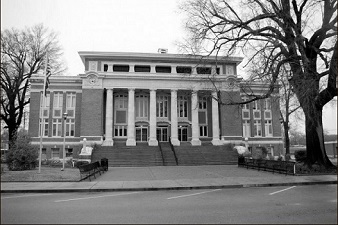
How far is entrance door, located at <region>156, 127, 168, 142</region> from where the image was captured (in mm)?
45531

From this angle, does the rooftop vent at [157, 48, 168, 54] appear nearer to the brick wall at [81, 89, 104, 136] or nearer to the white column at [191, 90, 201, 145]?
the white column at [191, 90, 201, 145]

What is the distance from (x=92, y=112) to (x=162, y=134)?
11464 mm

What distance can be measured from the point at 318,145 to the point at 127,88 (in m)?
28.6

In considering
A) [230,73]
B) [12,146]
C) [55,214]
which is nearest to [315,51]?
[55,214]

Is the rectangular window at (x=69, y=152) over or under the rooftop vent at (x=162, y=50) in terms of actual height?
under

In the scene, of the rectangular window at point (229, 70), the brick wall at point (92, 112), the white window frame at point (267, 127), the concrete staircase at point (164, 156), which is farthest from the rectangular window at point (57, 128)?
the white window frame at point (267, 127)

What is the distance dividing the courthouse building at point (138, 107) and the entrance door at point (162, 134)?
0.16 m

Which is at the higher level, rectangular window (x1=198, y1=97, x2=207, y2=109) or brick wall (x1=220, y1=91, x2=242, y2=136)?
rectangular window (x1=198, y1=97, x2=207, y2=109)

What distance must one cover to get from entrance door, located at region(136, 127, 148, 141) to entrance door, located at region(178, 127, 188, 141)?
5338mm

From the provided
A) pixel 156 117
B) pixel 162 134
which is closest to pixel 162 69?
pixel 156 117

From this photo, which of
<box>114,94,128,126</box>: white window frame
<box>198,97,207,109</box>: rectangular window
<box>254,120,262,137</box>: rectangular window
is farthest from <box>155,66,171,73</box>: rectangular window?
<box>254,120,262,137</box>: rectangular window

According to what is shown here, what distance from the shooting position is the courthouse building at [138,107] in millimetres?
42125

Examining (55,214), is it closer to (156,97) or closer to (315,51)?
(315,51)

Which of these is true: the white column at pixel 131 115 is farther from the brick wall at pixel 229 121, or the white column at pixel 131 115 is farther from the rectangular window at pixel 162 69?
the brick wall at pixel 229 121
